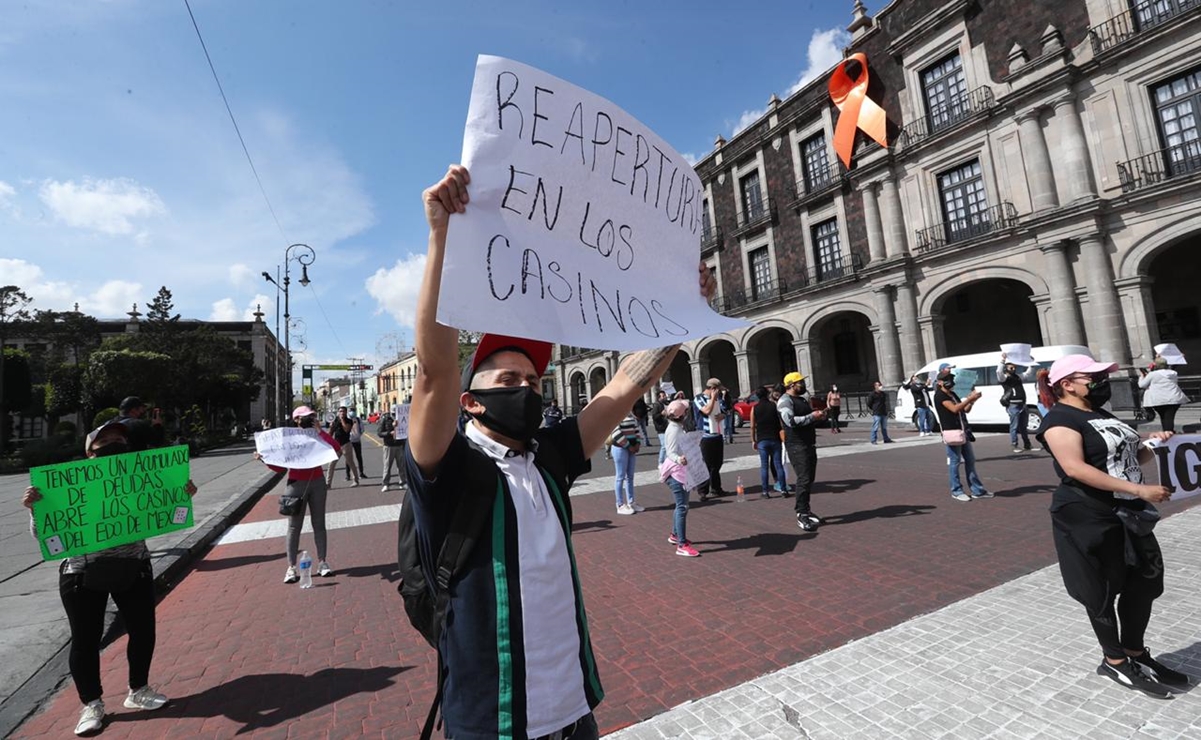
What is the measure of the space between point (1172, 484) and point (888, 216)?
22.6 metres

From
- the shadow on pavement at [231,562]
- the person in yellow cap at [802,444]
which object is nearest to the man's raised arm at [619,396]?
the person in yellow cap at [802,444]

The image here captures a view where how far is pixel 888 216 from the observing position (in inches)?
885

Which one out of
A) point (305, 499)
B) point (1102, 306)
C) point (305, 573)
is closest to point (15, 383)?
point (305, 499)

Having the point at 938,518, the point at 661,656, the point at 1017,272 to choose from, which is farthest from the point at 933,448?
the point at 661,656

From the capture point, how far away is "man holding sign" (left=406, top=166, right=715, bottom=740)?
4.24 ft

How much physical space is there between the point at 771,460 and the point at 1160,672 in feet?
19.6

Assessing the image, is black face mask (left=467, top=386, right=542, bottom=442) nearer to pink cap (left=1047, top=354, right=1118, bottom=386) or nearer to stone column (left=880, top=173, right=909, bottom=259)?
pink cap (left=1047, top=354, right=1118, bottom=386)

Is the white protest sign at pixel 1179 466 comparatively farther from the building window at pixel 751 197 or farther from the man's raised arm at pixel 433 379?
the building window at pixel 751 197

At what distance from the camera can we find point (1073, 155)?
663 inches

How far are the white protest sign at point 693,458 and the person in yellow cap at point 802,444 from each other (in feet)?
3.81

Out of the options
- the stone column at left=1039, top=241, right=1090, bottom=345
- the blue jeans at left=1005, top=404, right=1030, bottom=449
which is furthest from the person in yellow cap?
the stone column at left=1039, top=241, right=1090, bottom=345

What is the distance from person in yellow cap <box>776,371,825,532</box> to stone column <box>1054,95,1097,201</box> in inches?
650

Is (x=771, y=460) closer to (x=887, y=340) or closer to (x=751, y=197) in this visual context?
(x=887, y=340)

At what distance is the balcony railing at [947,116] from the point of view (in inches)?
758
